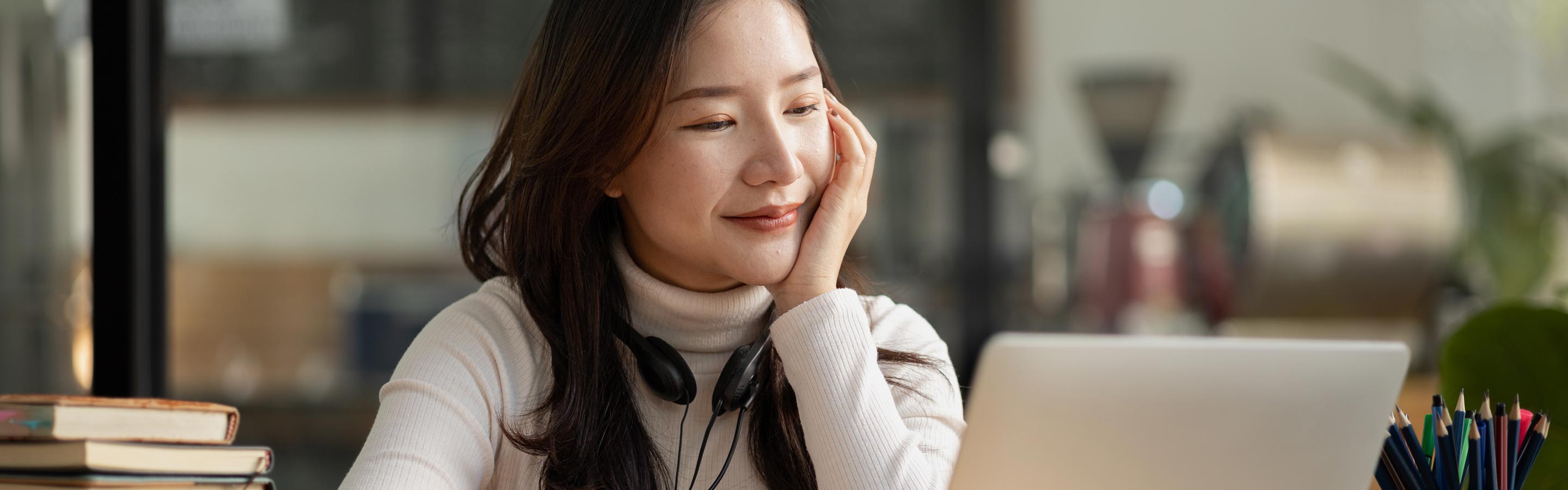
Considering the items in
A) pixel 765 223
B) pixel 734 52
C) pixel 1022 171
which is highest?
pixel 734 52

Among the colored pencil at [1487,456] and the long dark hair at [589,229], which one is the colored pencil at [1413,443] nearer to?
the colored pencil at [1487,456]

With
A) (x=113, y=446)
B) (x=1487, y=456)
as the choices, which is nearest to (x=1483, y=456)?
(x=1487, y=456)

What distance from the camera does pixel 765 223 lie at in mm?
907

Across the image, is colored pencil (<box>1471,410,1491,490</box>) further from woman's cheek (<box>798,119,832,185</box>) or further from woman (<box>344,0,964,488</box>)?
woman's cheek (<box>798,119,832,185</box>)

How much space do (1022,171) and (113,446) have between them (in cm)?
346

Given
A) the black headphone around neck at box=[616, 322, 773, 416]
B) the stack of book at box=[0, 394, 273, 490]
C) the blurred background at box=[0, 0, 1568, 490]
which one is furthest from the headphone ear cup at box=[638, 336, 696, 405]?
the blurred background at box=[0, 0, 1568, 490]

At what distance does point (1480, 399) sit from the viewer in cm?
98

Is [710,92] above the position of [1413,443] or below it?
above

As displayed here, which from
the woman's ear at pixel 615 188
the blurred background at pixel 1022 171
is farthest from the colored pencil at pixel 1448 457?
the blurred background at pixel 1022 171

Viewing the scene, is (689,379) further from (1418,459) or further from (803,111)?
(1418,459)

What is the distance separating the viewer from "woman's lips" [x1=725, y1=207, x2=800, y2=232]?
904mm

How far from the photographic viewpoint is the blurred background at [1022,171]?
2.63m

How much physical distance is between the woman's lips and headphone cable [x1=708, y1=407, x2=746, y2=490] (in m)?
0.13

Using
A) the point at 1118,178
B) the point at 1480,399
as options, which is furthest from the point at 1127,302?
the point at 1480,399
